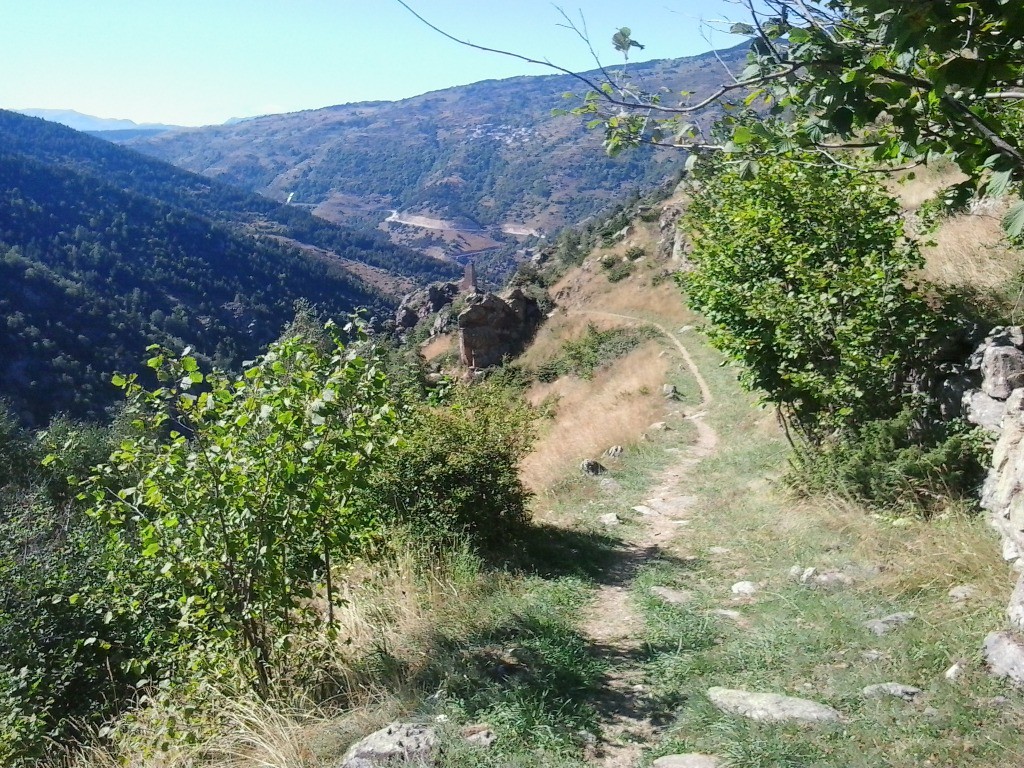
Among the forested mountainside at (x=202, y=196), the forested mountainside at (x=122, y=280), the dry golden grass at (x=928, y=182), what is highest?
the forested mountainside at (x=202, y=196)

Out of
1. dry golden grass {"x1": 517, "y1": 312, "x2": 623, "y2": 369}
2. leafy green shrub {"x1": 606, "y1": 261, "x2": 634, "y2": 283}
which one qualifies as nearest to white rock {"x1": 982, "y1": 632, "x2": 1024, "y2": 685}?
dry golden grass {"x1": 517, "y1": 312, "x2": 623, "y2": 369}

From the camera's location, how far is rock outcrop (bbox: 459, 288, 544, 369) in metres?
33.2

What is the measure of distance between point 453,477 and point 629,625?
6.92 ft

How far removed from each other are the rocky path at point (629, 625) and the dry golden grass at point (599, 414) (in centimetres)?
152

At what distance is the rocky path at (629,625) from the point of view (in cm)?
321

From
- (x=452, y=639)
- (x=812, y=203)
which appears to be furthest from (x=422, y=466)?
(x=812, y=203)

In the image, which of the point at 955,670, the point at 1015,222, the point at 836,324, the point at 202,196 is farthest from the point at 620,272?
the point at 202,196

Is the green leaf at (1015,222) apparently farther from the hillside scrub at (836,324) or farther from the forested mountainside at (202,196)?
the forested mountainside at (202,196)

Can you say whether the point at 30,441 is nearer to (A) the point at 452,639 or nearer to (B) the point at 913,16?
(A) the point at 452,639

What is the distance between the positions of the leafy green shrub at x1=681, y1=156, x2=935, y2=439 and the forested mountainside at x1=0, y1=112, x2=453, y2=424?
57086 millimetres

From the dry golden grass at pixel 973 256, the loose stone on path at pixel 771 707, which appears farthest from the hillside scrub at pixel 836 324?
the loose stone on path at pixel 771 707

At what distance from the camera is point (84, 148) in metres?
170

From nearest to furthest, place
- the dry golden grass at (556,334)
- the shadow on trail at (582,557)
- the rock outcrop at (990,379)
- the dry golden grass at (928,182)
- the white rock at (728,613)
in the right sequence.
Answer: the white rock at (728,613) → the rock outcrop at (990,379) → the shadow on trail at (582,557) → the dry golden grass at (928,182) → the dry golden grass at (556,334)

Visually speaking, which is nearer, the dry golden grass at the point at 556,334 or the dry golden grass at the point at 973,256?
the dry golden grass at the point at 973,256
